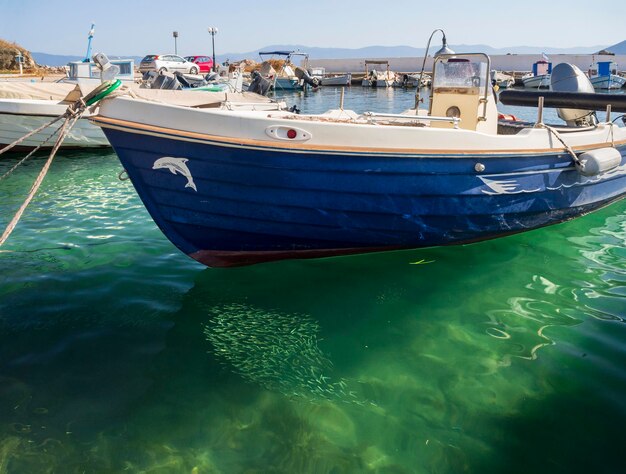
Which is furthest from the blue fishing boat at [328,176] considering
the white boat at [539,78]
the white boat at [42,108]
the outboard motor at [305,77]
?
the outboard motor at [305,77]

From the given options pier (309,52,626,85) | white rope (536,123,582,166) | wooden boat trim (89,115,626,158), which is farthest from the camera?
pier (309,52,626,85)

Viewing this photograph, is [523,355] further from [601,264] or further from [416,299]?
[601,264]

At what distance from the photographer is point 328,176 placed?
493 cm

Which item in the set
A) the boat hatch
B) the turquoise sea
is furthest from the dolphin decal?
the boat hatch

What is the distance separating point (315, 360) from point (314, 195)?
63.1 inches

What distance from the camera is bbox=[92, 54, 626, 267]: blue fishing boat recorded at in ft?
15.4

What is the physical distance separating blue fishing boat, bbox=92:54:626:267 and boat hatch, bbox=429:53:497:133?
3cm

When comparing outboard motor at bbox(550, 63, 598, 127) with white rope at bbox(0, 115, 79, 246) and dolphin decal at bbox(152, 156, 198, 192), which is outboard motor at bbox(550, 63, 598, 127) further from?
white rope at bbox(0, 115, 79, 246)

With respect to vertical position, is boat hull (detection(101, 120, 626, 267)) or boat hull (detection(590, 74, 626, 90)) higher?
boat hull (detection(590, 74, 626, 90))

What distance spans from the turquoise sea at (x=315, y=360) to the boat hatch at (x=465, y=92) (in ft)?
5.07

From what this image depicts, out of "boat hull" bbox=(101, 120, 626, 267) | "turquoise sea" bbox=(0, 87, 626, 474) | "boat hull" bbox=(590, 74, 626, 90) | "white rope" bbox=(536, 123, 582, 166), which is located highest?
"boat hull" bbox=(590, 74, 626, 90)

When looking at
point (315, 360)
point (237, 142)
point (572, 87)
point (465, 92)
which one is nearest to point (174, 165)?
point (237, 142)

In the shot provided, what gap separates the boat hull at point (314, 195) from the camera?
4.81 meters

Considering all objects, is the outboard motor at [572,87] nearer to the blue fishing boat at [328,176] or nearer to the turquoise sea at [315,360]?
the blue fishing boat at [328,176]
